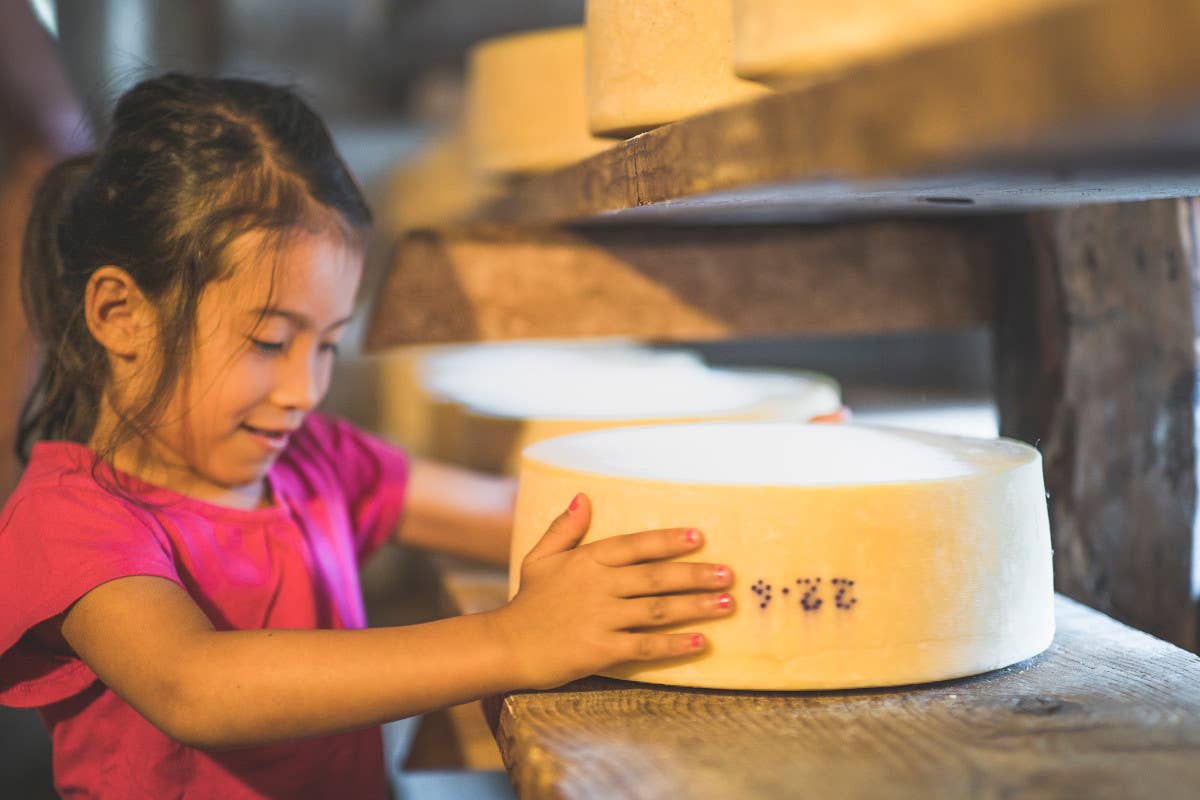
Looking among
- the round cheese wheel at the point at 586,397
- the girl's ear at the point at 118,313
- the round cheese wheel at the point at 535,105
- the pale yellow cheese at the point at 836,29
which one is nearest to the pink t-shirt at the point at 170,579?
the girl's ear at the point at 118,313

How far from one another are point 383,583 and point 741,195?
2754 millimetres

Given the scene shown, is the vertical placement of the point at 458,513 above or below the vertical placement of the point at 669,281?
below

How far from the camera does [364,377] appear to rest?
3195mm

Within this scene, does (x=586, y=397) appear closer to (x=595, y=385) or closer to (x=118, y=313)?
(x=595, y=385)

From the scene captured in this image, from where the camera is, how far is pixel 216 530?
3.91ft

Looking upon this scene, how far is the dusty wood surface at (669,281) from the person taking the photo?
143 centimetres

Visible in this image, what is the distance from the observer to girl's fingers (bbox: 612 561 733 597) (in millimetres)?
795

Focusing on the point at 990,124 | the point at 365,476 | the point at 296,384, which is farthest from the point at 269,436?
the point at 990,124

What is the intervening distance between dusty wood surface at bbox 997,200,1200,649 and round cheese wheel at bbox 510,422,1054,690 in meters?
0.52

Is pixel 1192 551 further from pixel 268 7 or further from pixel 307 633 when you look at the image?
pixel 268 7

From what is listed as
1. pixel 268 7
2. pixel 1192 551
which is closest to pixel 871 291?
pixel 1192 551

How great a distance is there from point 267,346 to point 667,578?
490 millimetres

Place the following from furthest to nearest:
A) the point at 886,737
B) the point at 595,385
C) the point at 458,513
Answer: the point at 595,385 < the point at 458,513 < the point at 886,737

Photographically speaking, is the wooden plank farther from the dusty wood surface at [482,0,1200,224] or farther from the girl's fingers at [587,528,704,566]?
the dusty wood surface at [482,0,1200,224]
